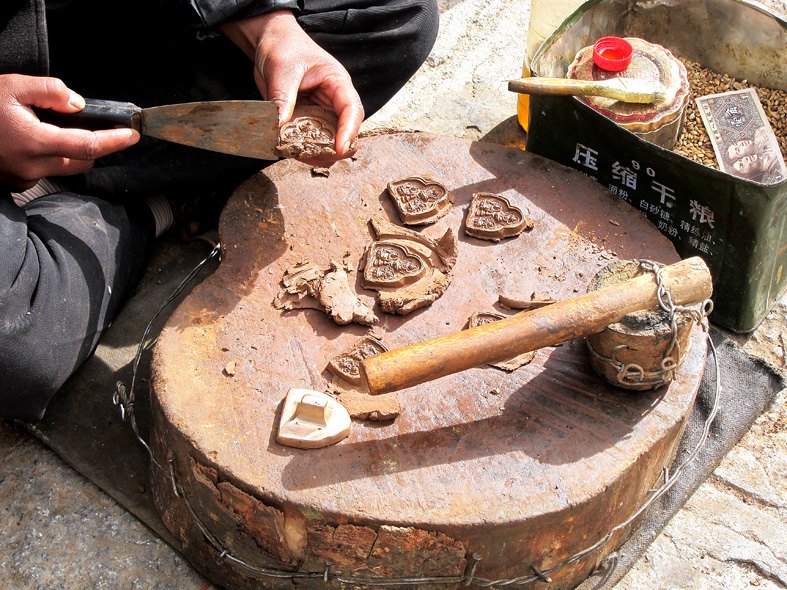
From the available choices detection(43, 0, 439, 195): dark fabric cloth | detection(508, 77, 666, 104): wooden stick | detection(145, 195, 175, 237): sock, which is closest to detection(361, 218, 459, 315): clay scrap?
detection(508, 77, 666, 104): wooden stick

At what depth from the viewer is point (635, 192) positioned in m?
2.63

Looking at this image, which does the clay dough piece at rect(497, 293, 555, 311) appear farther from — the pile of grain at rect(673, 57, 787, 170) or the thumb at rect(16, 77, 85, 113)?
the thumb at rect(16, 77, 85, 113)

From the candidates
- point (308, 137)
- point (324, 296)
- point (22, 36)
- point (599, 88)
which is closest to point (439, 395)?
point (324, 296)

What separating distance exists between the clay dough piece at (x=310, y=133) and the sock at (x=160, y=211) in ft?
2.62

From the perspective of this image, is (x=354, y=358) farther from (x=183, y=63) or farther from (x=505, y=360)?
(x=183, y=63)

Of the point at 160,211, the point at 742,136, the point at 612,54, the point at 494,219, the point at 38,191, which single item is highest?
the point at 612,54

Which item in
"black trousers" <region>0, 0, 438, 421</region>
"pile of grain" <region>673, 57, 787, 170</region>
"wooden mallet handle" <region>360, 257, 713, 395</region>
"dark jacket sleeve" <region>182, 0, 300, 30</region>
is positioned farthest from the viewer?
"pile of grain" <region>673, 57, 787, 170</region>

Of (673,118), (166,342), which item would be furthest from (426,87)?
(166,342)

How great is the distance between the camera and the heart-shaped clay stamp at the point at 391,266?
215 centimetres

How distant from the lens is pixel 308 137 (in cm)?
236

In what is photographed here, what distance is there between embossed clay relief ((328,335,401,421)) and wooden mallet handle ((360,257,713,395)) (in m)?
0.17

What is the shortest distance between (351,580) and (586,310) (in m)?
0.86

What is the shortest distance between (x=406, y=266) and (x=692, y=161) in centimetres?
96

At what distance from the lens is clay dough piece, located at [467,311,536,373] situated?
77.0 inches
